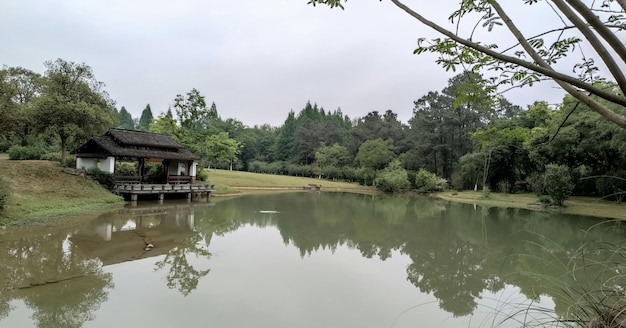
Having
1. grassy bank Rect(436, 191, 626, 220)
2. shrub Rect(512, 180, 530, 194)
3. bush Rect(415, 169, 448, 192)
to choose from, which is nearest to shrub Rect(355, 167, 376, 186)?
bush Rect(415, 169, 448, 192)

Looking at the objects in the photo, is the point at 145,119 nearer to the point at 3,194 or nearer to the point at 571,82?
the point at 3,194

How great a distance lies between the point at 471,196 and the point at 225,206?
881 inches

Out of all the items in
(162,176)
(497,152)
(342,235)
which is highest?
(497,152)

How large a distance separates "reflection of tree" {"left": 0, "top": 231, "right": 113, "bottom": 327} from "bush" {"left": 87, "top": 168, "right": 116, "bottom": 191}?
10120 millimetres

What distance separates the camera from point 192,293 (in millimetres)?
6441

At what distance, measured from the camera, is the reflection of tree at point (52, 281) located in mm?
5219

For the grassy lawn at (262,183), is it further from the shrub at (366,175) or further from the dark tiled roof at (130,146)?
the dark tiled roof at (130,146)

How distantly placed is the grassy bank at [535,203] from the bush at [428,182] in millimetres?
1037

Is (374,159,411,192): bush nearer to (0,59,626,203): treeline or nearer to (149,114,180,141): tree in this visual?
(0,59,626,203): treeline

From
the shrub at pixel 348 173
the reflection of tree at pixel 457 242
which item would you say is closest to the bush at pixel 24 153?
the reflection of tree at pixel 457 242

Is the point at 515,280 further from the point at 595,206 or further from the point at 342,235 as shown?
the point at 595,206

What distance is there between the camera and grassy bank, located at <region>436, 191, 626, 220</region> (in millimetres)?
20816

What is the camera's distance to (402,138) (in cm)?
4831

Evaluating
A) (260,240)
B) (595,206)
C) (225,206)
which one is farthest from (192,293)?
(595,206)
